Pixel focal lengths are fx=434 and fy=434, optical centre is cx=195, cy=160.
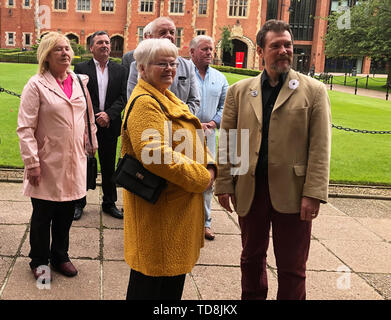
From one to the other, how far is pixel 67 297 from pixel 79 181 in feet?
2.87

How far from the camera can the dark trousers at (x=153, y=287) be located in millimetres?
2303

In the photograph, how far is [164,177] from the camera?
213 centimetres

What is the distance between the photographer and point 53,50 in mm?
3266

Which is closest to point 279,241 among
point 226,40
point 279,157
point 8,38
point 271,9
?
point 279,157

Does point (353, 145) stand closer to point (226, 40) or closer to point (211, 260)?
point (211, 260)

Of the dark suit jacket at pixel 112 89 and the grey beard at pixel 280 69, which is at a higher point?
the grey beard at pixel 280 69

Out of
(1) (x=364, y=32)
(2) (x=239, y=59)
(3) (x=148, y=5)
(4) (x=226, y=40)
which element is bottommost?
(2) (x=239, y=59)

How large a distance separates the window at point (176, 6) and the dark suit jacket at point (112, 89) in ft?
137

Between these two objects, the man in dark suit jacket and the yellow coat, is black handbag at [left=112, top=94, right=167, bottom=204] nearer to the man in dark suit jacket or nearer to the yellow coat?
the yellow coat

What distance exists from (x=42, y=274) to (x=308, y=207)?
2071 mm

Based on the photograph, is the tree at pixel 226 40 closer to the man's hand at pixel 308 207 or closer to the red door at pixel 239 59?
the red door at pixel 239 59

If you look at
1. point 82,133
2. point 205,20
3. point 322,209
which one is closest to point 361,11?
point 205,20

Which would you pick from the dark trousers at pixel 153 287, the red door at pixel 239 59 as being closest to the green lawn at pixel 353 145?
the dark trousers at pixel 153 287

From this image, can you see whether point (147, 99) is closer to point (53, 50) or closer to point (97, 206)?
point (53, 50)
